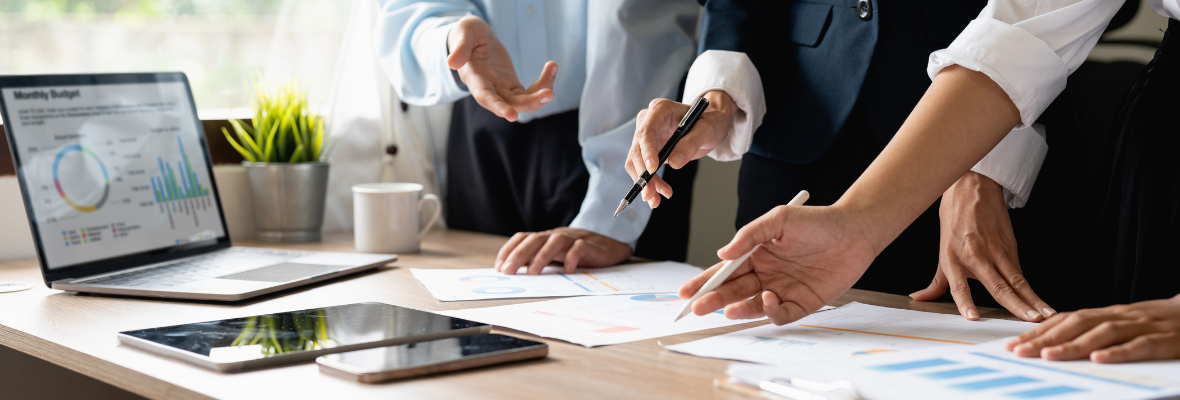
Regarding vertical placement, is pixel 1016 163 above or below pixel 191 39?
below

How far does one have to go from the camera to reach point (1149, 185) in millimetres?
A: 994

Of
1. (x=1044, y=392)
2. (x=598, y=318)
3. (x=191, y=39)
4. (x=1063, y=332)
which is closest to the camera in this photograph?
(x=1044, y=392)

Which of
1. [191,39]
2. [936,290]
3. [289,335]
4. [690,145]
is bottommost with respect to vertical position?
[936,290]

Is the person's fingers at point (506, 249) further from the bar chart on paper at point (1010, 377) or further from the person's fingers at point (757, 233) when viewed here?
the bar chart on paper at point (1010, 377)

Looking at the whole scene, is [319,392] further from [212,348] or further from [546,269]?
[546,269]

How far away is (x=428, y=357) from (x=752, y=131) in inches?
27.0

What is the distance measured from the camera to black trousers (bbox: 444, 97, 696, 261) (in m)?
1.75

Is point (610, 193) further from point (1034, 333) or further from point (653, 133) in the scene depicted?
point (1034, 333)

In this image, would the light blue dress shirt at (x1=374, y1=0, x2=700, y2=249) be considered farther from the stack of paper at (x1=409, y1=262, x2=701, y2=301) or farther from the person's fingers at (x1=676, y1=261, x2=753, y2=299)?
the person's fingers at (x1=676, y1=261, x2=753, y2=299)

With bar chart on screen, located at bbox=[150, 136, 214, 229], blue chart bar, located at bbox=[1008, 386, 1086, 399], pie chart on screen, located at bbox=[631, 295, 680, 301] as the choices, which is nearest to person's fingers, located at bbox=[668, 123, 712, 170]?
pie chart on screen, located at bbox=[631, 295, 680, 301]

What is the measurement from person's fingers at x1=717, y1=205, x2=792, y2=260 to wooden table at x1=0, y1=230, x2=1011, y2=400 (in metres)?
0.08

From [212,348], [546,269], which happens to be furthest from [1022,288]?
[212,348]

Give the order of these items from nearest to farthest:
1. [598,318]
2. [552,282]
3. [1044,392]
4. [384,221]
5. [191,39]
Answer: [1044,392] → [598,318] → [552,282] → [384,221] → [191,39]

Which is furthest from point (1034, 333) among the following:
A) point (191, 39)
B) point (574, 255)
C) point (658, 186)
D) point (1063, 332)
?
point (191, 39)
